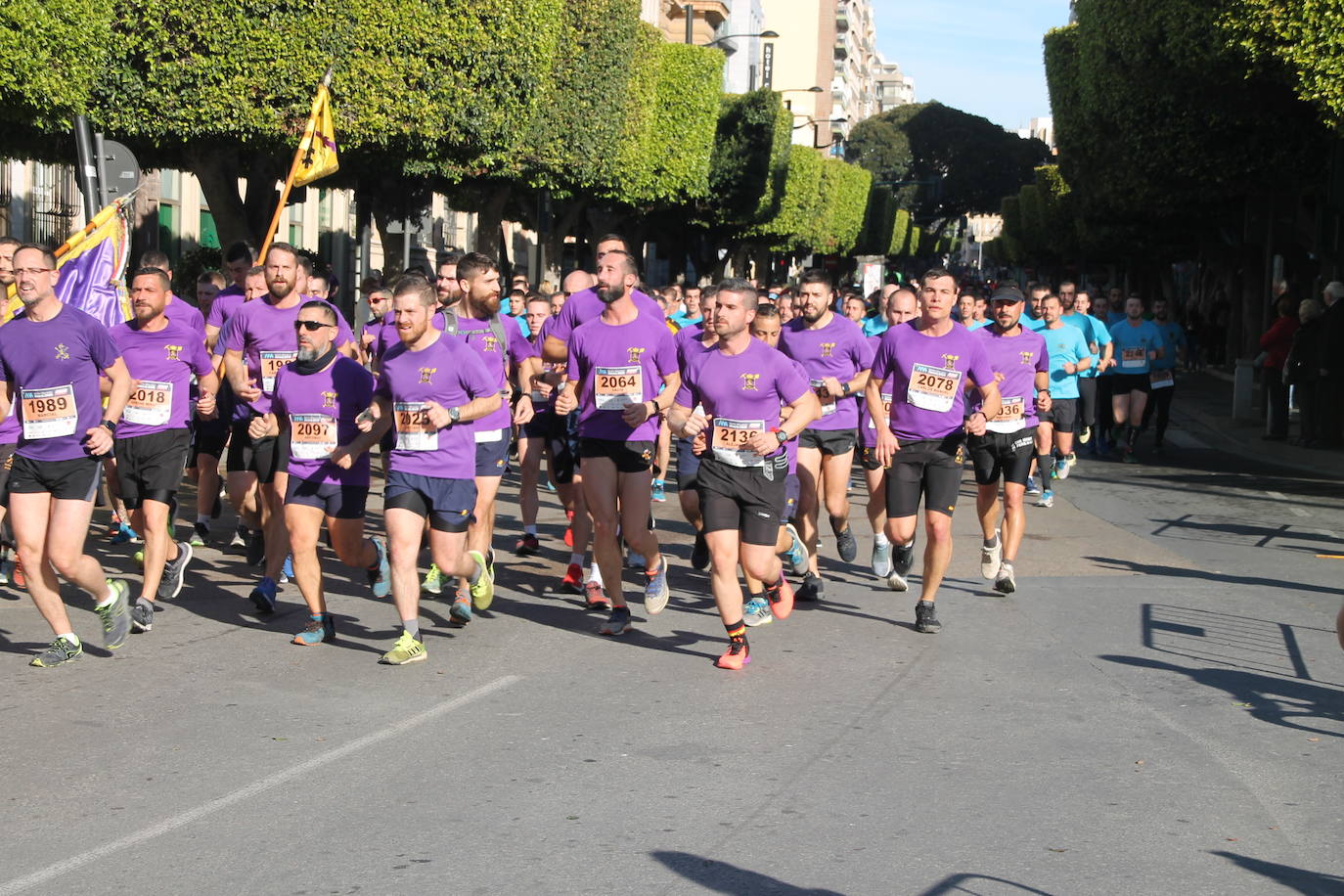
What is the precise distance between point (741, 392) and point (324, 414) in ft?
6.81

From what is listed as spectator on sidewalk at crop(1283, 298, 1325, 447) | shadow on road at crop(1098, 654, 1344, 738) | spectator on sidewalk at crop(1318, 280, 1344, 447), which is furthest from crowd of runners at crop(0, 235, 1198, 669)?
spectator on sidewalk at crop(1318, 280, 1344, 447)

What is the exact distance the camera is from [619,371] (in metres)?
9.29

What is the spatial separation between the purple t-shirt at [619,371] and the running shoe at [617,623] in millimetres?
900

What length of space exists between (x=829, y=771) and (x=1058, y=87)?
3527 centimetres

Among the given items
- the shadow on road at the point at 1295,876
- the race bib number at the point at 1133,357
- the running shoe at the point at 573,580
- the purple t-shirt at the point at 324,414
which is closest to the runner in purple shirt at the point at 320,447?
the purple t-shirt at the point at 324,414

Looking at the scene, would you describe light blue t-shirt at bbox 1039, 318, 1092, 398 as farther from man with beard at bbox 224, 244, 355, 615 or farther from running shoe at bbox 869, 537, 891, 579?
man with beard at bbox 224, 244, 355, 615

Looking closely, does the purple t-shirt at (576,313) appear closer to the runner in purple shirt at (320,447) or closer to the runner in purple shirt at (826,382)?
the runner in purple shirt at (320,447)

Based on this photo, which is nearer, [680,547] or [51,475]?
[51,475]

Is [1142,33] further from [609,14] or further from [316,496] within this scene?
[316,496]

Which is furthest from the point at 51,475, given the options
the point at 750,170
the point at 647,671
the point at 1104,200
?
the point at 750,170

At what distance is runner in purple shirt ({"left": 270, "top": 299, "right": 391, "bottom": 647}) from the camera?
859 centimetres

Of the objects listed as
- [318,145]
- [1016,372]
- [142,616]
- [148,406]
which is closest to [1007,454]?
[1016,372]

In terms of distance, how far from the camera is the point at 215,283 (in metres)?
13.6

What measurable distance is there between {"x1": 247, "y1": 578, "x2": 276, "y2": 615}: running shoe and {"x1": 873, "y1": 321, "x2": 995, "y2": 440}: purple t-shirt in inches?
140
